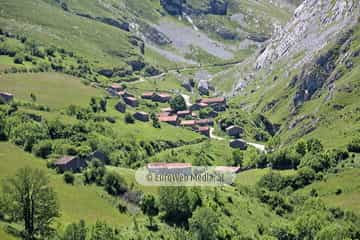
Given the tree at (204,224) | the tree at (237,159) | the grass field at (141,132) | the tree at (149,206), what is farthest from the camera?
the grass field at (141,132)

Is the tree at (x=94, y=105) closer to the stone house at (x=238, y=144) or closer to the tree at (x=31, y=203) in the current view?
the stone house at (x=238, y=144)

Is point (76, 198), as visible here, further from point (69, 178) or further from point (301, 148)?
point (301, 148)

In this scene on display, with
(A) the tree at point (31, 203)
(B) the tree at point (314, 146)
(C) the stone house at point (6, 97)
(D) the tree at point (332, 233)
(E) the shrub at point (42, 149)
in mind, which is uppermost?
(C) the stone house at point (6, 97)

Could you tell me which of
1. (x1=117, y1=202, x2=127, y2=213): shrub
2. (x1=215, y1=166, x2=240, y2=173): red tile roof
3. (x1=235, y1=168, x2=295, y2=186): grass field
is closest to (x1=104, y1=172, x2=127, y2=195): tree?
(x1=117, y1=202, x2=127, y2=213): shrub

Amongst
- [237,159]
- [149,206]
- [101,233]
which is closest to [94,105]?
[237,159]

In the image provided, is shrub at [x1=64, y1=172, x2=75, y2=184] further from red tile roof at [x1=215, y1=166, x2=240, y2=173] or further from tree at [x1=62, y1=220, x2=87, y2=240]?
red tile roof at [x1=215, y1=166, x2=240, y2=173]

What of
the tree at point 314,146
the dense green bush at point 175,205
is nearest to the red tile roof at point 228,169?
the tree at point 314,146
